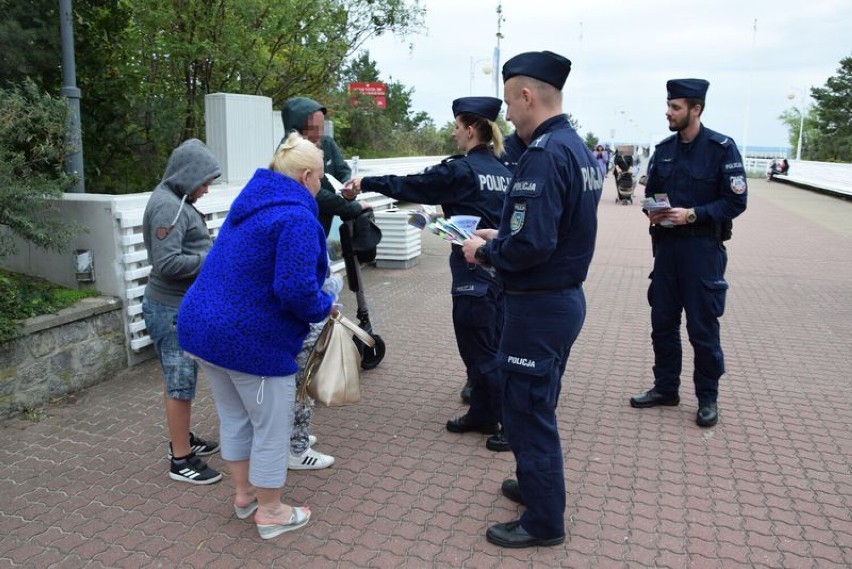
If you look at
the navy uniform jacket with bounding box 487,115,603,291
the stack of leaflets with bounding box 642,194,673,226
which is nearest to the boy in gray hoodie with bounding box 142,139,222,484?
the navy uniform jacket with bounding box 487,115,603,291

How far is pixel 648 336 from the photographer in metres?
6.66

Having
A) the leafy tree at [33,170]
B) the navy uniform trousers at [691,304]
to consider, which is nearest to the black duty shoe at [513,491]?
the navy uniform trousers at [691,304]

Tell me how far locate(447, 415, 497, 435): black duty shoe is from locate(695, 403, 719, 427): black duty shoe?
4.40 feet

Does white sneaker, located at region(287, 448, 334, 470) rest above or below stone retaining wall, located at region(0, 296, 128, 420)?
below

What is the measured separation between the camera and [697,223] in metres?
4.29

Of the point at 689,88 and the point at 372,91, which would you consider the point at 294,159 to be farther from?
the point at 372,91

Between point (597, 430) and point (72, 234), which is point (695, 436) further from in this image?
point (72, 234)

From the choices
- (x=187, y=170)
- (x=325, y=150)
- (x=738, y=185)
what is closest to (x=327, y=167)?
(x=325, y=150)

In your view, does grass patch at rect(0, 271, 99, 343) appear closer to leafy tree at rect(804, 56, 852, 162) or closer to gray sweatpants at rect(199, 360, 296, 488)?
gray sweatpants at rect(199, 360, 296, 488)

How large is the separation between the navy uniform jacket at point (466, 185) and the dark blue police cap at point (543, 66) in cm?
108

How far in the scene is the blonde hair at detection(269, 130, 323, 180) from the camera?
288 centimetres

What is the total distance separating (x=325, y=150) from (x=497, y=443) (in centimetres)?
268

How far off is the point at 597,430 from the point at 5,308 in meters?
3.83

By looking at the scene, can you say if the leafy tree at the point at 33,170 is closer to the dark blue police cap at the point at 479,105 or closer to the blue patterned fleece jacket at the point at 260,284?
the blue patterned fleece jacket at the point at 260,284
